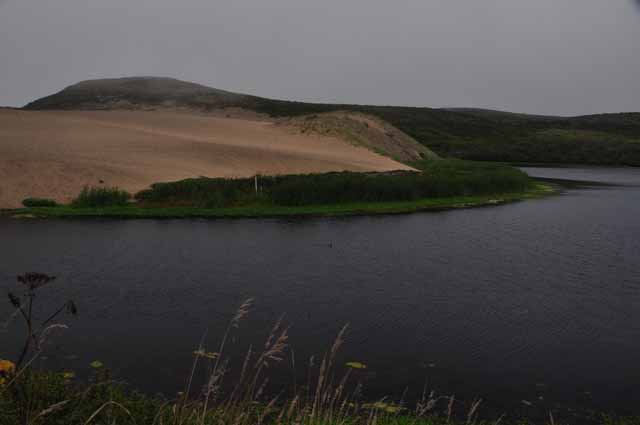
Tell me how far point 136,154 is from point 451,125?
12388cm

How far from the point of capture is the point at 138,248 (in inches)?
826

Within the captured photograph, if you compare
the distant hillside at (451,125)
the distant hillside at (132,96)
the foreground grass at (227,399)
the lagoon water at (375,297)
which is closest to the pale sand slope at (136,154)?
the lagoon water at (375,297)

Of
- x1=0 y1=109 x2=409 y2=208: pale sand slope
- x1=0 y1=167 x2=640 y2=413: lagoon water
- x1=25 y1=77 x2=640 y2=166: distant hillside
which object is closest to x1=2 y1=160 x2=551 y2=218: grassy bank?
x1=0 y1=167 x2=640 y2=413: lagoon water

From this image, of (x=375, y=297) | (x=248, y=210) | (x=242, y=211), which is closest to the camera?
(x=375, y=297)

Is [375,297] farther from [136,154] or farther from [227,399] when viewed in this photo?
[136,154]

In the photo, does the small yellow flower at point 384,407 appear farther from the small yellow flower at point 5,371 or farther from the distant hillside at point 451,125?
the distant hillside at point 451,125

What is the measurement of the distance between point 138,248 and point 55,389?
1529 cm

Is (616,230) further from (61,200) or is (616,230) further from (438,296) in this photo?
(61,200)

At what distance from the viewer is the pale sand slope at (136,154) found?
34.3 metres

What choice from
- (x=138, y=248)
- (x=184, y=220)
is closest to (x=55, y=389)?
(x=138, y=248)

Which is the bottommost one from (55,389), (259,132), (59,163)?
(55,389)

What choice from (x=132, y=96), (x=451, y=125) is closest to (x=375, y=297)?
(x=132, y=96)

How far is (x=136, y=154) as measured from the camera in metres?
46.0

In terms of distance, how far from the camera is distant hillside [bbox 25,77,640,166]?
4117 inches
